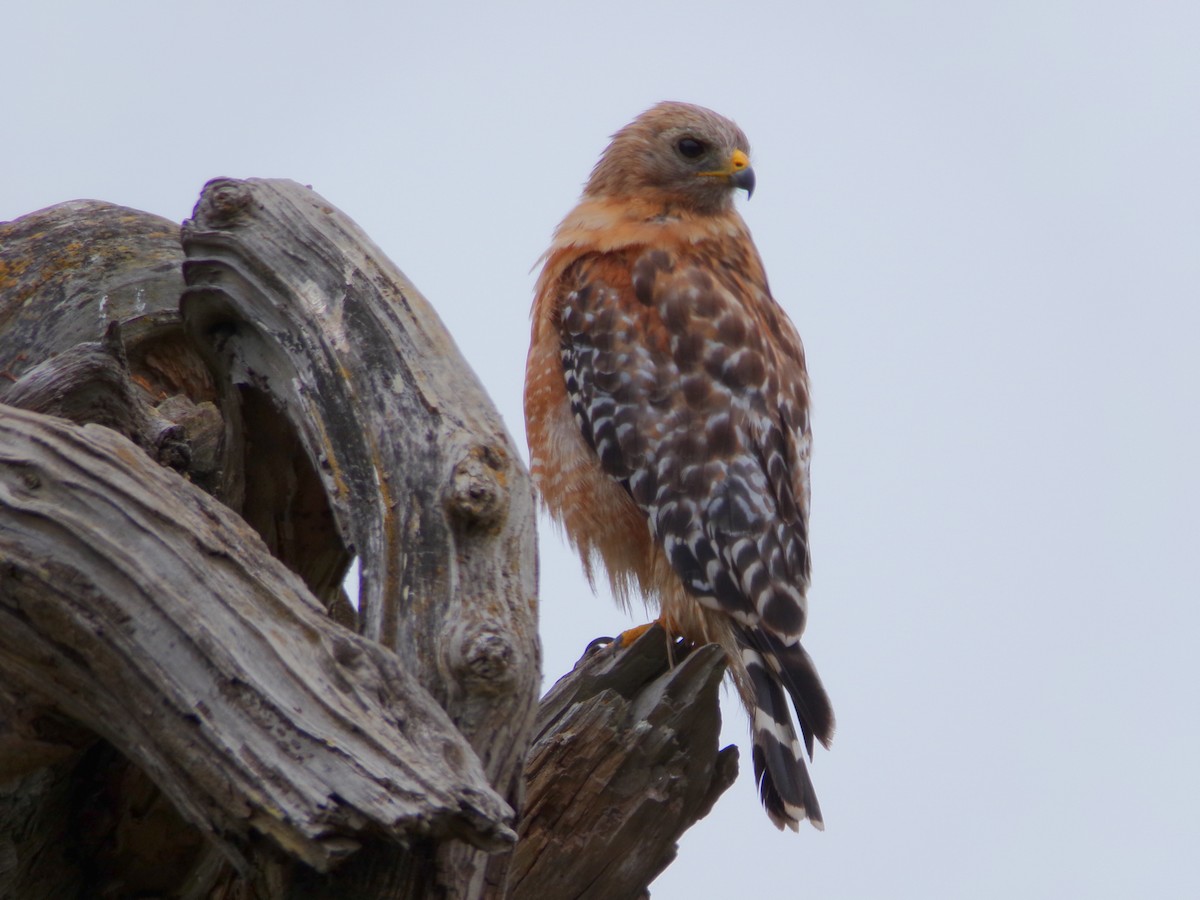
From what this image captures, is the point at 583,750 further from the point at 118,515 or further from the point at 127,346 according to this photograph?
the point at 127,346

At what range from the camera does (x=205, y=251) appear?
423 cm

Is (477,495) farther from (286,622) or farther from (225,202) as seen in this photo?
(225,202)

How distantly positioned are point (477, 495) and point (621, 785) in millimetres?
1341

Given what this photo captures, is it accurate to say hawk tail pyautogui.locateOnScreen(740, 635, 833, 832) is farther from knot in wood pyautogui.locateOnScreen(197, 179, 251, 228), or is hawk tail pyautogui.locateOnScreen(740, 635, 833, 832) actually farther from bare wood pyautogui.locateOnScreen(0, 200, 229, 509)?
knot in wood pyautogui.locateOnScreen(197, 179, 251, 228)

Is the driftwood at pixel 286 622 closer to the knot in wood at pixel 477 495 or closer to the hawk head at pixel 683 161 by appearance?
the knot in wood at pixel 477 495

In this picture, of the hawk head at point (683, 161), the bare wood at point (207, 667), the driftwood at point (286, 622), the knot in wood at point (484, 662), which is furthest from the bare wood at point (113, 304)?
the hawk head at point (683, 161)

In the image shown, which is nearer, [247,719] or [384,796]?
[384,796]

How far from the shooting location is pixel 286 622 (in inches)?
112

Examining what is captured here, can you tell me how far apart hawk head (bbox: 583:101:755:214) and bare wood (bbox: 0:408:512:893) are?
466 centimetres

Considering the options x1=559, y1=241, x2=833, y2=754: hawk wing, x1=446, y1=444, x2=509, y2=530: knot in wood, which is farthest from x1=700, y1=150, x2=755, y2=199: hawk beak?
x1=446, y1=444, x2=509, y2=530: knot in wood

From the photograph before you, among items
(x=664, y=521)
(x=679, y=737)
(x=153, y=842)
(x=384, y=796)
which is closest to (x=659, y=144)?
(x=664, y=521)

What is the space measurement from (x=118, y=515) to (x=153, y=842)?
1116 mm

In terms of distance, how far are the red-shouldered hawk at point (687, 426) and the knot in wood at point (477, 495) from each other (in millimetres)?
2313

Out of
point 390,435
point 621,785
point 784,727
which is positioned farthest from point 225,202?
point 784,727
